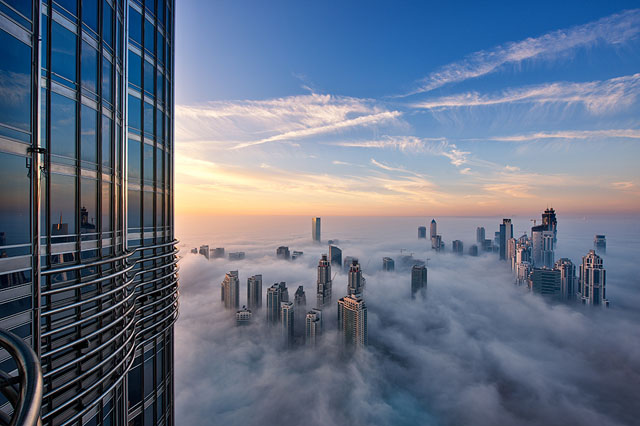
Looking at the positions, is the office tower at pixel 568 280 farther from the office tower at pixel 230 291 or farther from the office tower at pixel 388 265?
the office tower at pixel 230 291

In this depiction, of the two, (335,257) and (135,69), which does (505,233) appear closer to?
(335,257)

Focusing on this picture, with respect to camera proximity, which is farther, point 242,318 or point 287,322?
point 242,318

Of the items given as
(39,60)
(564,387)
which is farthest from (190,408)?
(564,387)

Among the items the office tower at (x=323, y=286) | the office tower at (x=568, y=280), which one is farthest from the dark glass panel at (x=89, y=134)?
the office tower at (x=568, y=280)

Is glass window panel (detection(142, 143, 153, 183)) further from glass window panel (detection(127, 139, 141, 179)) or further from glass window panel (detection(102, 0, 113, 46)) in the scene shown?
glass window panel (detection(102, 0, 113, 46))

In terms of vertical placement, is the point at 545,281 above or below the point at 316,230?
below

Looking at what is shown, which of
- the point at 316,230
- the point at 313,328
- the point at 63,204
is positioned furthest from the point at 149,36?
the point at 316,230

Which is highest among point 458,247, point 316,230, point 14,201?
point 14,201
